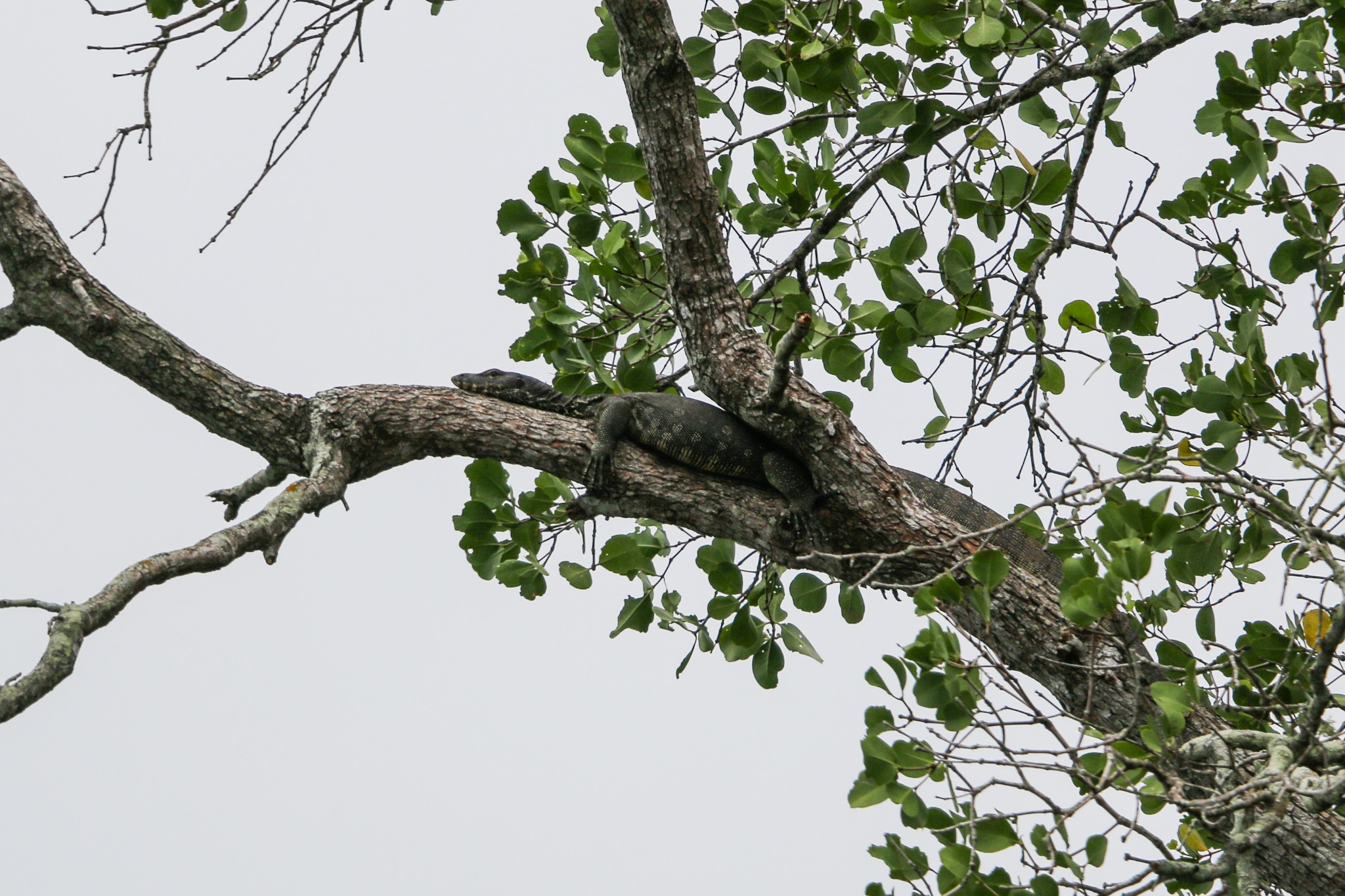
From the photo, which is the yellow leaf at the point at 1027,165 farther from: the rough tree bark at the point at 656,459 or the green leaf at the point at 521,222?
the green leaf at the point at 521,222

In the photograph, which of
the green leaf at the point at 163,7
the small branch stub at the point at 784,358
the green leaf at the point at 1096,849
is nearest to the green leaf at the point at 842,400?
the small branch stub at the point at 784,358

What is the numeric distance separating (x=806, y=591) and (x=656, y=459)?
0.80 meters

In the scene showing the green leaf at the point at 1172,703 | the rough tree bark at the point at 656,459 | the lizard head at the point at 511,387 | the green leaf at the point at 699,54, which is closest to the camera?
the green leaf at the point at 1172,703

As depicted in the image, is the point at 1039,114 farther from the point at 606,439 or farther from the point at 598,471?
the point at 598,471

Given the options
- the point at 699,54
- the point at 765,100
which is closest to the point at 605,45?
the point at 699,54

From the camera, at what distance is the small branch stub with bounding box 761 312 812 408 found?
149 inches

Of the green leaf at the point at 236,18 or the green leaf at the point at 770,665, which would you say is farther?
the green leaf at the point at 770,665

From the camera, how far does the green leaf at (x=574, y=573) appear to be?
539 centimetres

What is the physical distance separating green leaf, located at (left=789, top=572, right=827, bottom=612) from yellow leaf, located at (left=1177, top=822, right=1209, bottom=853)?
1.53m

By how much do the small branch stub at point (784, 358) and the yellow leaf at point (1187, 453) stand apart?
56.8 inches

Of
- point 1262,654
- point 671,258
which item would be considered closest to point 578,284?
point 671,258

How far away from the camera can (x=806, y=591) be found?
471 centimetres

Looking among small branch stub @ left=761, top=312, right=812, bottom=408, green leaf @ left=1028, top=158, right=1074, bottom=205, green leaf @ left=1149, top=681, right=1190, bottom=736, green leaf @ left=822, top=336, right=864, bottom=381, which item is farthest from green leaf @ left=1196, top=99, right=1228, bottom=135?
green leaf @ left=1149, top=681, right=1190, bottom=736

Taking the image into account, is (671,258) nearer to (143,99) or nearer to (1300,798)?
(143,99)
